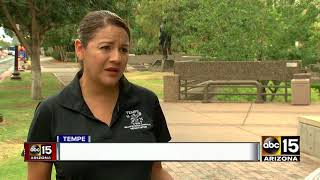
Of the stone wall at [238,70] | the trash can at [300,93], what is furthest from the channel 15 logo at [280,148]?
the stone wall at [238,70]

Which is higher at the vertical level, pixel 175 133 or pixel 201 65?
pixel 201 65

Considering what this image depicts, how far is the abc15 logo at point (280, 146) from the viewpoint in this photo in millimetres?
1624

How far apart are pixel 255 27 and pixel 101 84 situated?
705 inches

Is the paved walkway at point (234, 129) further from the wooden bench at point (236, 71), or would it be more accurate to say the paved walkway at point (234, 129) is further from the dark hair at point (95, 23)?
the dark hair at point (95, 23)

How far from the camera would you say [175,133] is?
34.6ft

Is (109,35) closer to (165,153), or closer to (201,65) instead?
(165,153)

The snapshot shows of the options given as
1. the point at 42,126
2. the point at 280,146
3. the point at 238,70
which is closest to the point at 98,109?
the point at 42,126

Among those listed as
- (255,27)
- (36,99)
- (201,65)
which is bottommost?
(36,99)

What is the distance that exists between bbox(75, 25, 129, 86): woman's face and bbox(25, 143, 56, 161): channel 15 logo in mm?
359

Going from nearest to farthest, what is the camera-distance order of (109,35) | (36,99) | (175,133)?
1. (109,35)
2. (175,133)
3. (36,99)

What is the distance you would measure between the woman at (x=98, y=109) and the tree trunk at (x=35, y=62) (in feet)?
54.9

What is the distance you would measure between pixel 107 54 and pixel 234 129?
9.42m

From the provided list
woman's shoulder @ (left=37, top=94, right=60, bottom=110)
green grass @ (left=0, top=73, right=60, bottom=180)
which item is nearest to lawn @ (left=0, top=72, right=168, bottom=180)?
green grass @ (left=0, top=73, right=60, bottom=180)

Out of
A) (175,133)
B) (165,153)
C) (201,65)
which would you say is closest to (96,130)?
(165,153)
